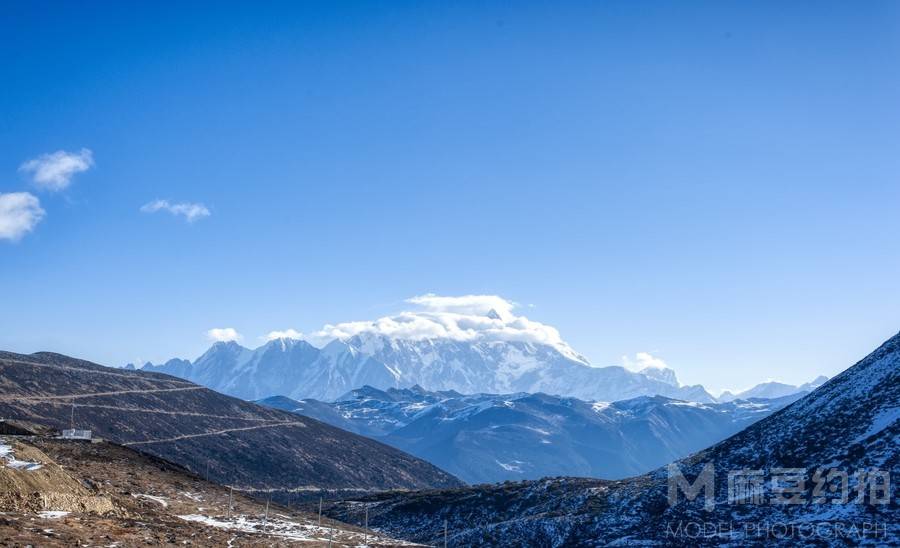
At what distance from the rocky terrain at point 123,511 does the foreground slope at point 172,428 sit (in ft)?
251

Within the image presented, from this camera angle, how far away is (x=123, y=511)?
155ft

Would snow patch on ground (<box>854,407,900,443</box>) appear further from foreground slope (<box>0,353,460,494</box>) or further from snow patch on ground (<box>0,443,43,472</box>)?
foreground slope (<box>0,353,460,494</box>)

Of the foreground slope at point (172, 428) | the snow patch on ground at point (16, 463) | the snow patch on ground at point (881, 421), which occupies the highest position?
the snow patch on ground at point (881, 421)

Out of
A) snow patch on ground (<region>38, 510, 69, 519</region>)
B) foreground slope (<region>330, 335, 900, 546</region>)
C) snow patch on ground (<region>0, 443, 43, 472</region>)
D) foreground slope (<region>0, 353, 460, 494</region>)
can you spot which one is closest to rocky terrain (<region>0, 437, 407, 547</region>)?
snow patch on ground (<region>38, 510, 69, 519</region>)

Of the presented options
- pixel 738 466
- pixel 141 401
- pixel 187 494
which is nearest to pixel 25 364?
pixel 141 401

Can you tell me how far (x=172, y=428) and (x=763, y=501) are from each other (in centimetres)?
15498

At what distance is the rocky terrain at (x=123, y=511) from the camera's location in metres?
36.1

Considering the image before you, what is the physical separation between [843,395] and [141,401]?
174822 mm

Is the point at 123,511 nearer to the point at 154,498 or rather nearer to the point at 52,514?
the point at 52,514

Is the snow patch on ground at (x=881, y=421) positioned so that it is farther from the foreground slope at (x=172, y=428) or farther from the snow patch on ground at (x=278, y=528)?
the foreground slope at (x=172, y=428)

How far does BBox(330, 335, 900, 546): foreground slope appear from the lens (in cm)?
4797

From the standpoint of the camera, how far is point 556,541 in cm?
6009

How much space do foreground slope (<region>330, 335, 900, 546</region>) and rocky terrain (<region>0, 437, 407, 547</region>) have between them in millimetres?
19533

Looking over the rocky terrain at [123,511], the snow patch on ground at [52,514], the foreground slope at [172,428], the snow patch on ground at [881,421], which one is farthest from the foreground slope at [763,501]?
the foreground slope at [172,428]
